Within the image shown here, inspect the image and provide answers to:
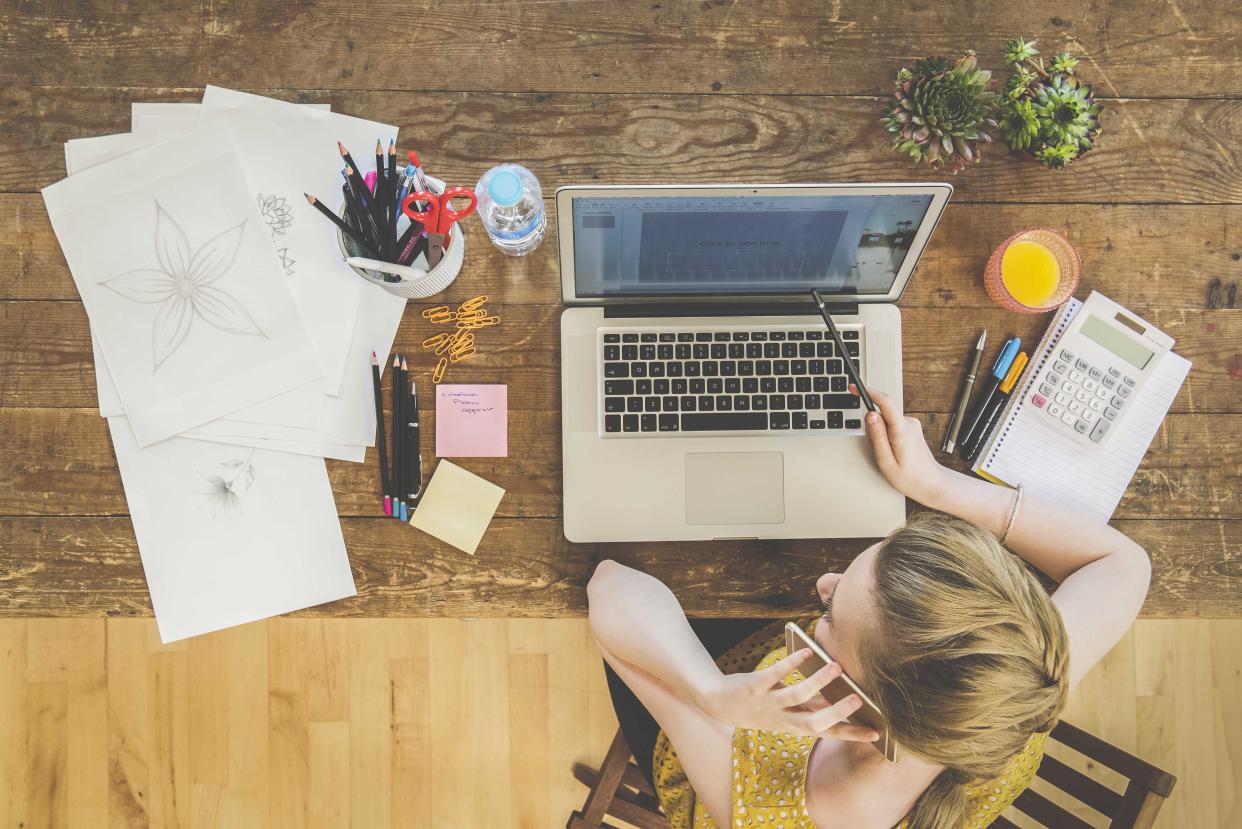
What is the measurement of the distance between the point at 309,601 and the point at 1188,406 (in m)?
1.32

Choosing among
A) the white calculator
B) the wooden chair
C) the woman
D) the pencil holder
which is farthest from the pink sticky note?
the white calculator

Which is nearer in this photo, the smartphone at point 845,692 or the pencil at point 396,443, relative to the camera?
the smartphone at point 845,692

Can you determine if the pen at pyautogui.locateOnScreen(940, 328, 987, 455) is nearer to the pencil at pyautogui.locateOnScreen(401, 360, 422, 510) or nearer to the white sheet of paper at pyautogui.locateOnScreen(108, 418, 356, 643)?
the pencil at pyautogui.locateOnScreen(401, 360, 422, 510)

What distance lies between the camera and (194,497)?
106cm

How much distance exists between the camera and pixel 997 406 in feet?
3.52

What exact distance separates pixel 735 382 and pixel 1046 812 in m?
0.84

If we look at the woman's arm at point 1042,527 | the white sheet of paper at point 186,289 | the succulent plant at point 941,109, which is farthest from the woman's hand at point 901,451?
the white sheet of paper at point 186,289

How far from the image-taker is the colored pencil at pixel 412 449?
41.3 inches

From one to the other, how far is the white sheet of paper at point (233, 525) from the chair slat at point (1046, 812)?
1101 mm

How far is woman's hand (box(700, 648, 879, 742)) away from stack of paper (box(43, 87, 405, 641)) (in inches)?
22.1

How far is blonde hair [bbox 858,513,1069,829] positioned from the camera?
0.75m

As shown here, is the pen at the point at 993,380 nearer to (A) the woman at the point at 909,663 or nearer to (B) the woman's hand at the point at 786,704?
(A) the woman at the point at 909,663

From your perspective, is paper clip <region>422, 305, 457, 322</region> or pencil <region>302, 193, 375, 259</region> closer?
pencil <region>302, 193, 375, 259</region>

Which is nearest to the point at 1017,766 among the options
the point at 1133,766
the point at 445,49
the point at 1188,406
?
the point at 1133,766
